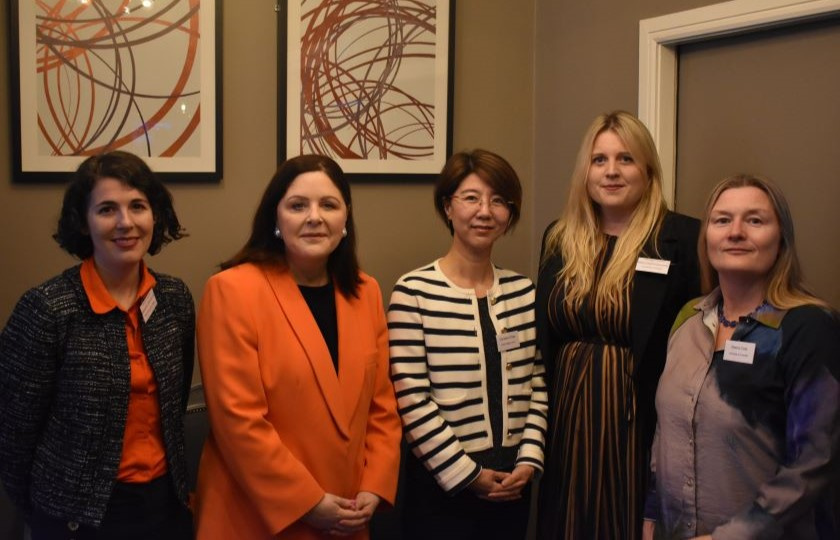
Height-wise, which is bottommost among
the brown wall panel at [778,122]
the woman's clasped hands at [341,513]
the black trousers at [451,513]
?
the black trousers at [451,513]

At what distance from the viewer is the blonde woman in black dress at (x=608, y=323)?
227 cm

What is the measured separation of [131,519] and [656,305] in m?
1.42

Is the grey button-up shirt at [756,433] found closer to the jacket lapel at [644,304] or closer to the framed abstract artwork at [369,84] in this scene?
the jacket lapel at [644,304]

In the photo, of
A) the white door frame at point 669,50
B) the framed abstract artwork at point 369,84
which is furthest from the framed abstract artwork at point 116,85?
the white door frame at point 669,50

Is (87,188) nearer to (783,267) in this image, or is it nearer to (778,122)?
(783,267)

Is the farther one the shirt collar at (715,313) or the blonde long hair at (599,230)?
the blonde long hair at (599,230)

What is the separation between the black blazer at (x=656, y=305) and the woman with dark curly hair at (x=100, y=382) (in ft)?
3.55

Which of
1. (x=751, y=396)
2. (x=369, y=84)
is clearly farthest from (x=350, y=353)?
(x=369, y=84)

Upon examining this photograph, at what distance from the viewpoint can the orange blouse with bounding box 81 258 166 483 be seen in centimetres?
189

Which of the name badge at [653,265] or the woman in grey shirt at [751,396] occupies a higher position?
the name badge at [653,265]

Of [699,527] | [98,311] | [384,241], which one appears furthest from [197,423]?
[699,527]

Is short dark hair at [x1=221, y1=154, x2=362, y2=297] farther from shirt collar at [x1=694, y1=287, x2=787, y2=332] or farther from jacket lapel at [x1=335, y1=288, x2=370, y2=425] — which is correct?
shirt collar at [x1=694, y1=287, x2=787, y2=332]

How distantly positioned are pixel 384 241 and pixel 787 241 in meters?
1.67

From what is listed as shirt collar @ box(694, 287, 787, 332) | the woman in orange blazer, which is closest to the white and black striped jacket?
the woman in orange blazer
